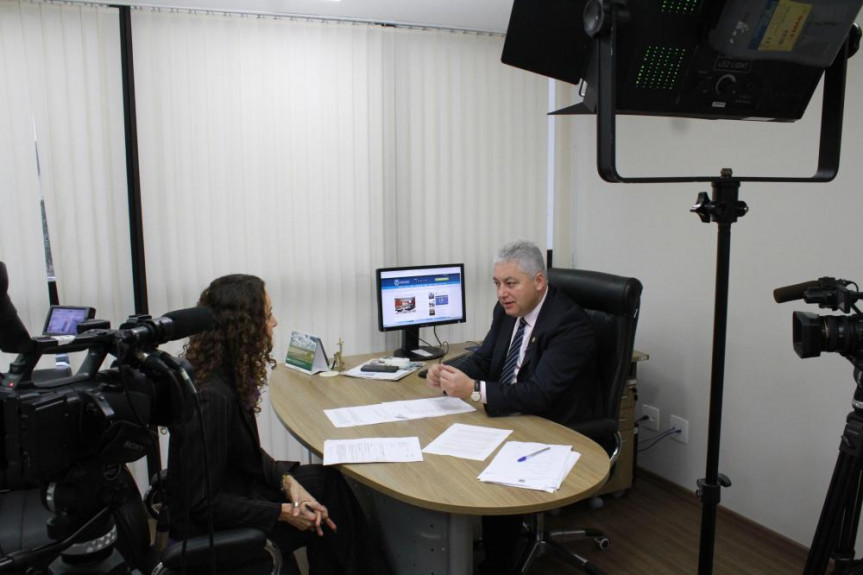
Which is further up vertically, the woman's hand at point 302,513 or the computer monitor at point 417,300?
the computer monitor at point 417,300

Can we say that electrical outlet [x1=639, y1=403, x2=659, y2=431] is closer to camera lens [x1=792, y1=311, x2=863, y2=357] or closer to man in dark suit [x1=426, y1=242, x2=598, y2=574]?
man in dark suit [x1=426, y1=242, x2=598, y2=574]

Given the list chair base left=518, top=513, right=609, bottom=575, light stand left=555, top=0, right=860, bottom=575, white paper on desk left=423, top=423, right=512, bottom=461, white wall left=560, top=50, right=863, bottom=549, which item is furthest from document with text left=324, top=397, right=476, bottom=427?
white wall left=560, top=50, right=863, bottom=549

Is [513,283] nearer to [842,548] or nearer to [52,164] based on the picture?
[842,548]

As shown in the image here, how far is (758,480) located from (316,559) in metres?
2.01

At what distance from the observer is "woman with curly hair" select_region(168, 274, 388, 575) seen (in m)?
1.57

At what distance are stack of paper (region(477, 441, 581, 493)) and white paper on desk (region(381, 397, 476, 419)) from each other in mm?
360

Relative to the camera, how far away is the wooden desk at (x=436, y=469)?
1.54m

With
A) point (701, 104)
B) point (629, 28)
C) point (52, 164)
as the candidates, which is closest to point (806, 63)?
point (701, 104)

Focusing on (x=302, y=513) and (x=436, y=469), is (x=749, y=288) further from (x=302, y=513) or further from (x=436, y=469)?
(x=302, y=513)

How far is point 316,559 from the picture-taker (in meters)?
1.98

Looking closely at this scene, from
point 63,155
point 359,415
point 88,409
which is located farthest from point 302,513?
point 63,155

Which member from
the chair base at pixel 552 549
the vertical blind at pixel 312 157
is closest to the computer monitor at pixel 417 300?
the vertical blind at pixel 312 157

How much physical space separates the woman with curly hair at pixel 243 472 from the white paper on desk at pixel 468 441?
0.39 metres

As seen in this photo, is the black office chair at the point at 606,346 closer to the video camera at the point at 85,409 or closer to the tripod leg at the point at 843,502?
the tripod leg at the point at 843,502
